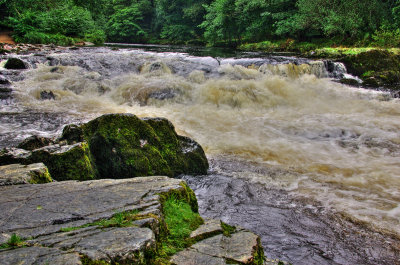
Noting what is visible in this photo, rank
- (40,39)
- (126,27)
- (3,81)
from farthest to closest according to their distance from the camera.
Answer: (126,27)
(40,39)
(3,81)

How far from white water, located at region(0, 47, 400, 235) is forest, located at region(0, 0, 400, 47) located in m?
3.49

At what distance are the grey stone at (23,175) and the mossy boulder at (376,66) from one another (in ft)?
48.1

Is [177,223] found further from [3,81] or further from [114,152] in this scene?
[3,81]

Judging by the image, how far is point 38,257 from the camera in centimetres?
164

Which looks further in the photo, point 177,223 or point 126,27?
point 126,27

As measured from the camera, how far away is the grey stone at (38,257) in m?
1.59

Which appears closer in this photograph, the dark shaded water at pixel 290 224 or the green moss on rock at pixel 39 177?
the dark shaded water at pixel 290 224

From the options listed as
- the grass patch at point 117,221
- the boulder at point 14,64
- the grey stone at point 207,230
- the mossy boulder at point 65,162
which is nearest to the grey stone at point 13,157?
the mossy boulder at point 65,162

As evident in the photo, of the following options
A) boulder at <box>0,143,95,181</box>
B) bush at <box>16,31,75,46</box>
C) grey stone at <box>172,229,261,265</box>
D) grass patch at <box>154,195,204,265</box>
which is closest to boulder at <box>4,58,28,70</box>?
boulder at <box>0,143,95,181</box>

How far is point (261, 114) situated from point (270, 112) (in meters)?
0.45

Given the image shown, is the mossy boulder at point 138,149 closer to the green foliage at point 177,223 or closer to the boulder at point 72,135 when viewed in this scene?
the boulder at point 72,135

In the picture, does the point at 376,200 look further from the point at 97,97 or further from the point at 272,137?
the point at 97,97

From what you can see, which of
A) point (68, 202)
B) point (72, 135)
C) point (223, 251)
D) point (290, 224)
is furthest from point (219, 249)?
point (72, 135)

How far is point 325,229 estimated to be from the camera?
138 inches
